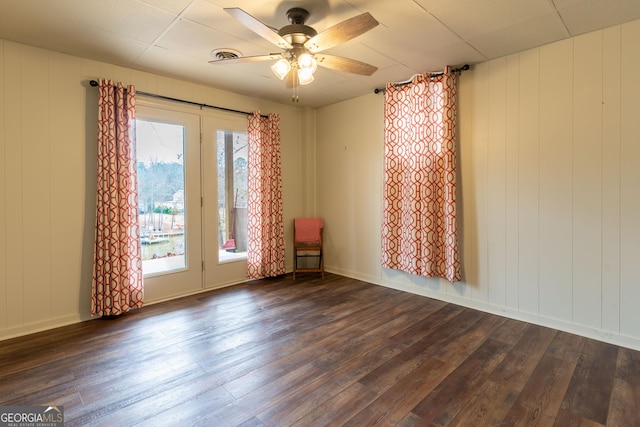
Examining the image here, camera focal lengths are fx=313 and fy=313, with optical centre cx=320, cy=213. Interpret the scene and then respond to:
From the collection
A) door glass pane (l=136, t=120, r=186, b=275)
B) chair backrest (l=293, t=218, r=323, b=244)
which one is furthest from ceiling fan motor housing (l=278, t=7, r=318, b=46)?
chair backrest (l=293, t=218, r=323, b=244)

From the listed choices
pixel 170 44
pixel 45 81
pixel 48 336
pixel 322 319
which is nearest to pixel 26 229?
pixel 48 336

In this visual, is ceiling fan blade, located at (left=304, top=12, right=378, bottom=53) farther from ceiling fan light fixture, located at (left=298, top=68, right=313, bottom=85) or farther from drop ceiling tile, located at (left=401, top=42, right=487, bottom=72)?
drop ceiling tile, located at (left=401, top=42, right=487, bottom=72)

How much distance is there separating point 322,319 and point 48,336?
242 cm

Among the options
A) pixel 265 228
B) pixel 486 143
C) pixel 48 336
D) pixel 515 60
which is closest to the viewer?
pixel 48 336

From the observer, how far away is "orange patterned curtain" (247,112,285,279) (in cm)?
432

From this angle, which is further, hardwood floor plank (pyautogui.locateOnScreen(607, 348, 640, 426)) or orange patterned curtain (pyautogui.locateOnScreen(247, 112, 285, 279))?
orange patterned curtain (pyautogui.locateOnScreen(247, 112, 285, 279))

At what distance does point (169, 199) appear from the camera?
3.68 meters

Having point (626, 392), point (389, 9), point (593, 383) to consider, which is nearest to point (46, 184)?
point (389, 9)

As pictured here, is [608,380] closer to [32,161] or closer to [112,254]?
[112,254]

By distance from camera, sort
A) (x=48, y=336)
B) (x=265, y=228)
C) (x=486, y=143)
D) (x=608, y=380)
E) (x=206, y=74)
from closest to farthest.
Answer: (x=608, y=380) → (x=48, y=336) → (x=486, y=143) → (x=206, y=74) → (x=265, y=228)

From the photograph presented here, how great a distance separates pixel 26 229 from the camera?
2799 mm

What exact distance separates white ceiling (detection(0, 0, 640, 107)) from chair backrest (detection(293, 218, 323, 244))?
7.10ft

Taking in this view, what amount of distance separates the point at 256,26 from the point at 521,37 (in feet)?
7.45

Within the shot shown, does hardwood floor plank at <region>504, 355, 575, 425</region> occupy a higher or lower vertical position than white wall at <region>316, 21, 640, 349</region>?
lower
